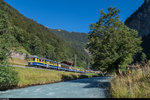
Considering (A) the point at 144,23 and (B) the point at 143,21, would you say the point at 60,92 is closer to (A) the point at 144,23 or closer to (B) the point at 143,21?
(A) the point at 144,23

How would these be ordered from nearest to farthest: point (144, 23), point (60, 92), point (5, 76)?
point (60, 92) < point (5, 76) < point (144, 23)

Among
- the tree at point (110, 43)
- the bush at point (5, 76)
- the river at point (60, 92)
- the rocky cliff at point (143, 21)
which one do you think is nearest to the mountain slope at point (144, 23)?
the rocky cliff at point (143, 21)

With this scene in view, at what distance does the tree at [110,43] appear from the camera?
47.4 ft

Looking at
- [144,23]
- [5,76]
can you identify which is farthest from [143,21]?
[5,76]

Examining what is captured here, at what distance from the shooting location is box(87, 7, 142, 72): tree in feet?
47.4

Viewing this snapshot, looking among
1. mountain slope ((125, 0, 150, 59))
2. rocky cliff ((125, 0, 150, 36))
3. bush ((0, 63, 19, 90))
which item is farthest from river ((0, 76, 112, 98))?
rocky cliff ((125, 0, 150, 36))

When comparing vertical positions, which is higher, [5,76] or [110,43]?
[110,43]

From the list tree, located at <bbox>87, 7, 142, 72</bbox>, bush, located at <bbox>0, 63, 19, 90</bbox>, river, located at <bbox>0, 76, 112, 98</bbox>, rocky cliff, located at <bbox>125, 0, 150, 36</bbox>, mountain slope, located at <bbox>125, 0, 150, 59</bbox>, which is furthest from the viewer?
rocky cliff, located at <bbox>125, 0, 150, 36</bbox>

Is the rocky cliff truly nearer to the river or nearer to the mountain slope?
the mountain slope

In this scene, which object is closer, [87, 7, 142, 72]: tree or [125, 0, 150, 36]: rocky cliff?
[87, 7, 142, 72]: tree

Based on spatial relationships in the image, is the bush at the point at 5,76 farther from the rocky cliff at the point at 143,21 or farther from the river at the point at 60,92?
the rocky cliff at the point at 143,21

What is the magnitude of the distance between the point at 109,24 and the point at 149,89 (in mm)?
11633

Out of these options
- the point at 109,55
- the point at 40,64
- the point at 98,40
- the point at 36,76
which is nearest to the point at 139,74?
the point at 109,55

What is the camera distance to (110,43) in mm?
14766
